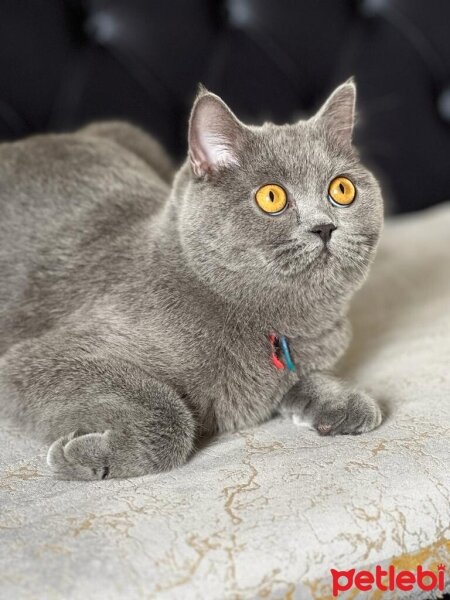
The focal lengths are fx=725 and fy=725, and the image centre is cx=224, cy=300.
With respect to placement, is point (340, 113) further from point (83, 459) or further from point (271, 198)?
point (83, 459)

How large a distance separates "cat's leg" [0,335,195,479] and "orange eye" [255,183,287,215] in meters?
0.27

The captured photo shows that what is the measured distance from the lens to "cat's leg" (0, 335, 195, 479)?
0.87 m

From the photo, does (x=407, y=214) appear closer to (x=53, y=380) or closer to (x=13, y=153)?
(x=13, y=153)

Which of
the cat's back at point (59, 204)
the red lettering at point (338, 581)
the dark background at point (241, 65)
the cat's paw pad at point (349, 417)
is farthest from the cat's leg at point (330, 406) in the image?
the dark background at point (241, 65)

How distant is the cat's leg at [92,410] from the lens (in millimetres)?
872

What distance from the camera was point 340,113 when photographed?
1.06 meters

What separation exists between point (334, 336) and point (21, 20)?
101cm

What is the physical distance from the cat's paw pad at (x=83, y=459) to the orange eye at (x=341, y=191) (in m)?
0.43

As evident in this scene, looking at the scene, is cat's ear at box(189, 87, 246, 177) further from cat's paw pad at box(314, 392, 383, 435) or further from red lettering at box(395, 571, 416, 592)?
red lettering at box(395, 571, 416, 592)

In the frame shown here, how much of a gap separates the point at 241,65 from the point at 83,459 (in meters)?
1.17

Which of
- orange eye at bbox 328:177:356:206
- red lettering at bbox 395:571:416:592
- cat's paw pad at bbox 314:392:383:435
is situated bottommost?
red lettering at bbox 395:571:416:592

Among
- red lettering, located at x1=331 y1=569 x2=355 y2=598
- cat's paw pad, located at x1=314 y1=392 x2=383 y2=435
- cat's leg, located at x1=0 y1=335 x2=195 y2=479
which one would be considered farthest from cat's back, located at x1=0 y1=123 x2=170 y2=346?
red lettering, located at x1=331 y1=569 x2=355 y2=598

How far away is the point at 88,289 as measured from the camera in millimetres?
1071

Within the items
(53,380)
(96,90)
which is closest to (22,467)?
(53,380)
